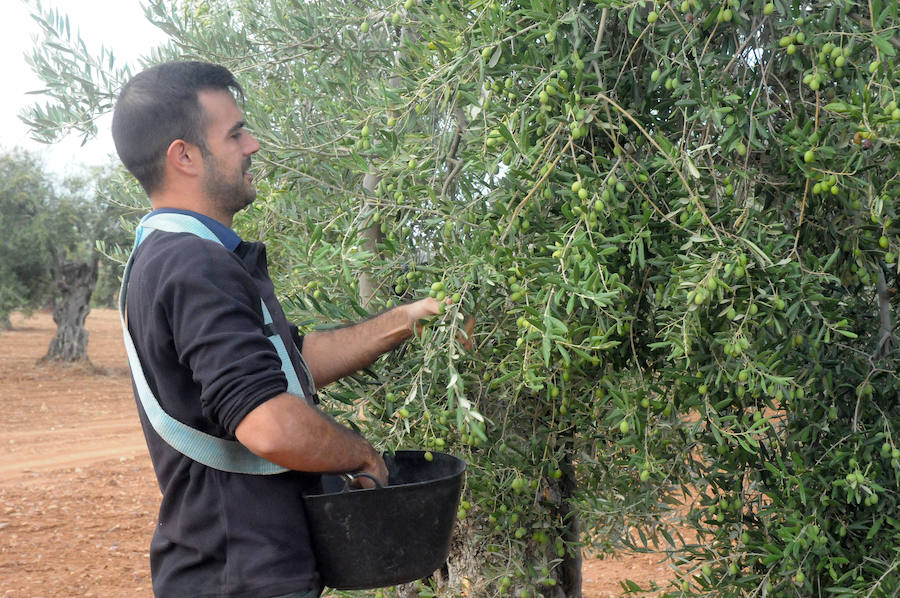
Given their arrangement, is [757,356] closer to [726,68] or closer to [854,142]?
[854,142]

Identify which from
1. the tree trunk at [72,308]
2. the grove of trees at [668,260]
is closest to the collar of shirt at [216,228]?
the grove of trees at [668,260]

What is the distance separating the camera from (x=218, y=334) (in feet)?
5.85

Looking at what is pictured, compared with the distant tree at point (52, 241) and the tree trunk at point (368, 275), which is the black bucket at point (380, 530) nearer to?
the tree trunk at point (368, 275)

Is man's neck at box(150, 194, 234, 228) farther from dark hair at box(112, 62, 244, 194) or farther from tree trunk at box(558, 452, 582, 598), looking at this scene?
tree trunk at box(558, 452, 582, 598)

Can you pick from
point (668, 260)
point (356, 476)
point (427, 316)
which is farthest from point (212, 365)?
point (668, 260)

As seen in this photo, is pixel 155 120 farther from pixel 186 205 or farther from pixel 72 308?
pixel 72 308

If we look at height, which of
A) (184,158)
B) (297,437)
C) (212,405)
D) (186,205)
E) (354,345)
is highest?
(184,158)

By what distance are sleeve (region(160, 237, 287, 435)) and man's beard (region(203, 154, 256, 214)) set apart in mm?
282

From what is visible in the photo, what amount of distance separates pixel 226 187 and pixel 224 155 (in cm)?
8

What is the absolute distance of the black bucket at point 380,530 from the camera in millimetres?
1904

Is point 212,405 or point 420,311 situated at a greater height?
point 212,405

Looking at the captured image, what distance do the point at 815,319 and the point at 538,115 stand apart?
93cm

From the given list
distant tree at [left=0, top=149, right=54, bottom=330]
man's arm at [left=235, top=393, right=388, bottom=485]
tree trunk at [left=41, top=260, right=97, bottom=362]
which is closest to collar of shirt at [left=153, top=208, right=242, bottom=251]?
man's arm at [left=235, top=393, right=388, bottom=485]

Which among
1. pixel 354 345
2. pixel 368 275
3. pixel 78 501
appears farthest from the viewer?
pixel 78 501
